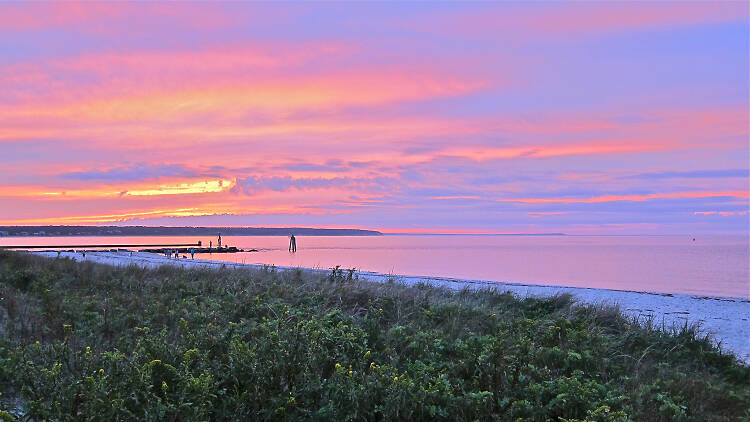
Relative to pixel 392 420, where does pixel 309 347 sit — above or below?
above

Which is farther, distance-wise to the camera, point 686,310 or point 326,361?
point 686,310

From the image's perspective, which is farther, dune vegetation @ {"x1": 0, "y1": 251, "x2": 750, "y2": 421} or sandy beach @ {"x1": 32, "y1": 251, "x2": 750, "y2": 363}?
sandy beach @ {"x1": 32, "y1": 251, "x2": 750, "y2": 363}

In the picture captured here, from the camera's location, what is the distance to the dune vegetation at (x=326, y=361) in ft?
19.1

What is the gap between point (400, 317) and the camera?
1064 cm

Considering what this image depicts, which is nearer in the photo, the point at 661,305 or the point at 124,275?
the point at 124,275

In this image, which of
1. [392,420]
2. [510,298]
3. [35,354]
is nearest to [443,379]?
[392,420]

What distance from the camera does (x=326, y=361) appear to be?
7.10 meters

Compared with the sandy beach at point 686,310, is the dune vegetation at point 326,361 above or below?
above

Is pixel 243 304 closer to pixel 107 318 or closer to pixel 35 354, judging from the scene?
pixel 107 318

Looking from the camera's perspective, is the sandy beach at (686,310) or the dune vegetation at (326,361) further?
the sandy beach at (686,310)

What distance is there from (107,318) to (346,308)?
4.31 m

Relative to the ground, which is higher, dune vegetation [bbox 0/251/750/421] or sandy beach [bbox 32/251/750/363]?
dune vegetation [bbox 0/251/750/421]

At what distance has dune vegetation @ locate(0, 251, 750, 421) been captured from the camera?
582 cm

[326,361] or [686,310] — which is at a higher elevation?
[326,361]
